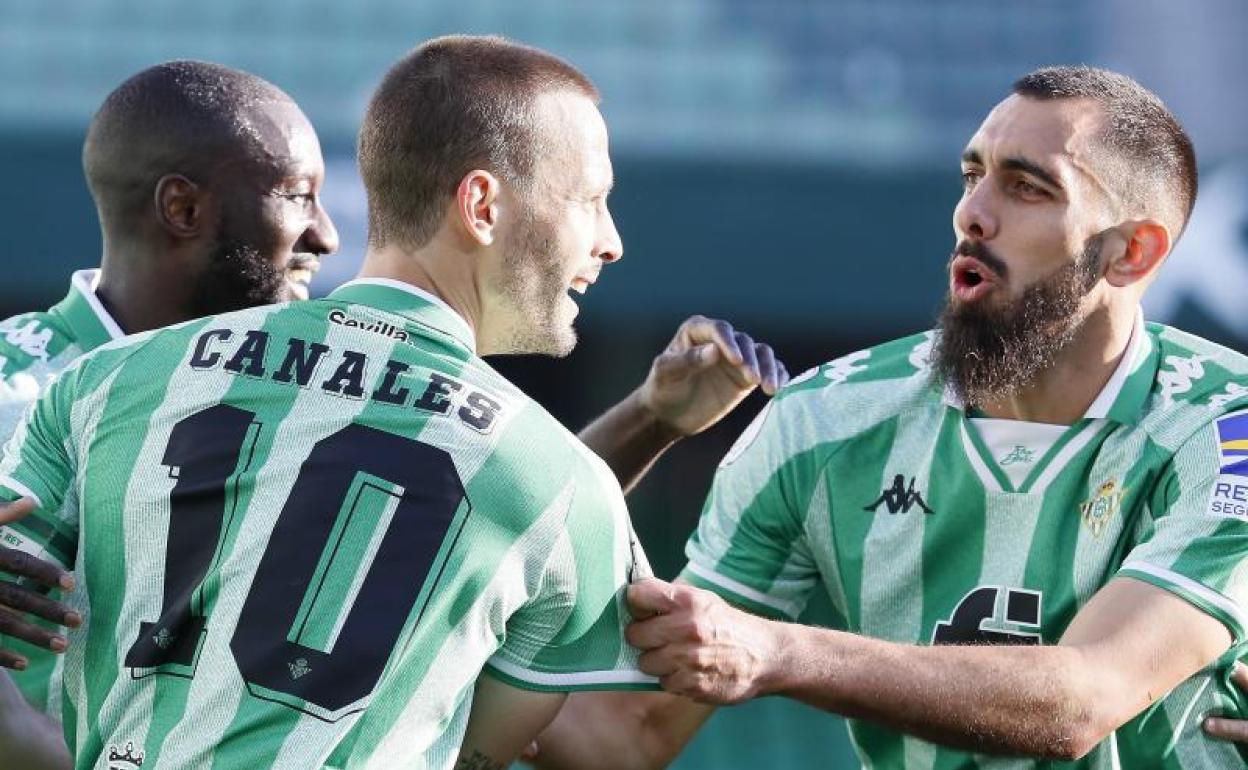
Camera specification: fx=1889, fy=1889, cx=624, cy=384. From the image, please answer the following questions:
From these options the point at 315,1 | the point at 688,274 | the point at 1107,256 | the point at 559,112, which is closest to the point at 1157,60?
the point at 688,274

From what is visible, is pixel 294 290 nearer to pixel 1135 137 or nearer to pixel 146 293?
pixel 146 293

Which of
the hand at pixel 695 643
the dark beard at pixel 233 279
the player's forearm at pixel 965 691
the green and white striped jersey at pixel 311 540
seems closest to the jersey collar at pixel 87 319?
the dark beard at pixel 233 279

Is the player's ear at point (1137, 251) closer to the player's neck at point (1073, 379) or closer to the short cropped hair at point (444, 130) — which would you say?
the player's neck at point (1073, 379)

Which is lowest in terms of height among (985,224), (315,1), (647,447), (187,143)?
(315,1)

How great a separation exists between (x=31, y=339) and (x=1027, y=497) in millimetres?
2017

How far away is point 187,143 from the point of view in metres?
4.07

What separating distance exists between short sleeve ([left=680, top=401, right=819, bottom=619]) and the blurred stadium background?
591 cm

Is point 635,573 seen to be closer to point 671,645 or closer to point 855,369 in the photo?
point 671,645

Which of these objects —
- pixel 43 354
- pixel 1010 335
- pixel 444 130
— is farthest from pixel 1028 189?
pixel 43 354

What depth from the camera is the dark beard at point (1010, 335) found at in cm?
372

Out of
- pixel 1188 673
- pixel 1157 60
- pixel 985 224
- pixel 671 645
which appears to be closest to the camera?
pixel 671 645

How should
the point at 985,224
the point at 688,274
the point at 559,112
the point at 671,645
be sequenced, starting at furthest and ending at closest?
the point at 688,274 → the point at 985,224 → the point at 559,112 → the point at 671,645

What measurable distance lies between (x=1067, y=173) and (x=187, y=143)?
1855 millimetres

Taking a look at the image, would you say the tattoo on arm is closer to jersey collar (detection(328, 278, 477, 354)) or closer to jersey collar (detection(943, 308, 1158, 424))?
jersey collar (detection(328, 278, 477, 354))
